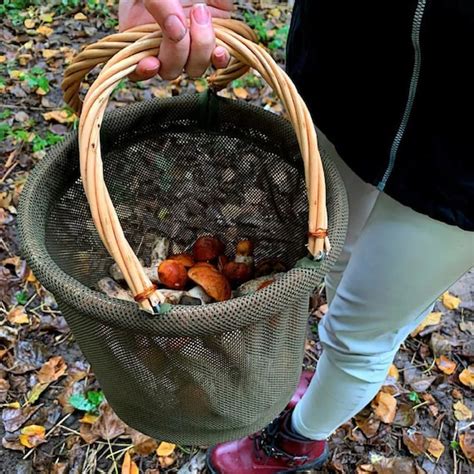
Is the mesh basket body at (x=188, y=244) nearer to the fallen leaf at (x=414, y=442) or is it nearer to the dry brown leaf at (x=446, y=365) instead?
the fallen leaf at (x=414, y=442)

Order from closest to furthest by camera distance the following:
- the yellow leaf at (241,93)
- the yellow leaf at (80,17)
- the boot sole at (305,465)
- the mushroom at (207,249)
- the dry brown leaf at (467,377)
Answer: the mushroom at (207,249)
the boot sole at (305,465)
the dry brown leaf at (467,377)
the yellow leaf at (241,93)
the yellow leaf at (80,17)

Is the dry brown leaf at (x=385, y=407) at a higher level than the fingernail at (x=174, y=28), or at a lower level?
lower

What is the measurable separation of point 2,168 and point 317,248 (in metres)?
1.63

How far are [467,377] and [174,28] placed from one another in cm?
129

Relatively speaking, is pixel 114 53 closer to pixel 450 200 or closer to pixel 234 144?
pixel 234 144

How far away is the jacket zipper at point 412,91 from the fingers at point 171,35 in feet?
0.91

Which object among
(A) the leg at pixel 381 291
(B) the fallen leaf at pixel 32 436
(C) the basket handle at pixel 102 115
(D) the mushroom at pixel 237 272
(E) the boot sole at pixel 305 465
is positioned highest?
(C) the basket handle at pixel 102 115

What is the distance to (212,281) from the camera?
3.64 ft

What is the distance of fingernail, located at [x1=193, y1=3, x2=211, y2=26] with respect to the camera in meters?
0.76

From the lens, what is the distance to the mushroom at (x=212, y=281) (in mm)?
1096

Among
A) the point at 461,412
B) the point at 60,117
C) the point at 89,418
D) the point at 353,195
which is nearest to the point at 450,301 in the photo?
the point at 461,412

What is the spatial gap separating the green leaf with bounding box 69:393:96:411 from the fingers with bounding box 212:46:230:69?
0.99 meters

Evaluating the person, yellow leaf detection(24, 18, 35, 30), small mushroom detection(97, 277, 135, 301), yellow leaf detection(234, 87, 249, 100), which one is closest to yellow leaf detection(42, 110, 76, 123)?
yellow leaf detection(234, 87, 249, 100)

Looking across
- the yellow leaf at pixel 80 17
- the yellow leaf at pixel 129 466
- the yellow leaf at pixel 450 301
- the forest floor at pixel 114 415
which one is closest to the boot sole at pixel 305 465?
the forest floor at pixel 114 415
